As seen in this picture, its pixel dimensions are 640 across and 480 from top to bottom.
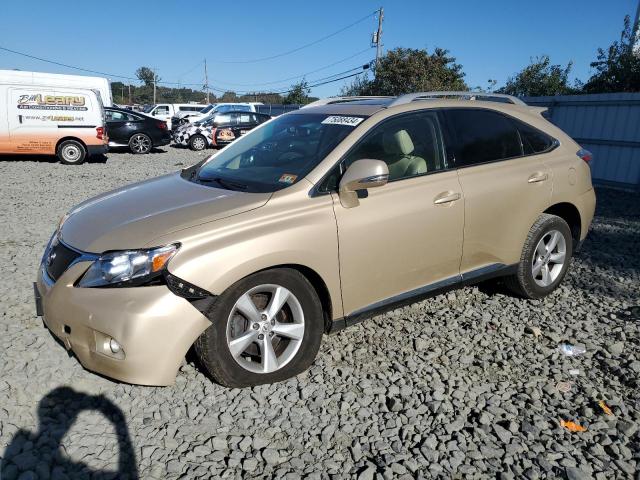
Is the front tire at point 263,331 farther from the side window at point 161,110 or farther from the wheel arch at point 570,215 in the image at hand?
the side window at point 161,110

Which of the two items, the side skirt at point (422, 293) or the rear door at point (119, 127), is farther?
the rear door at point (119, 127)

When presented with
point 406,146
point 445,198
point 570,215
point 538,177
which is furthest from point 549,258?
point 406,146

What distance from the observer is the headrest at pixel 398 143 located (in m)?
3.53

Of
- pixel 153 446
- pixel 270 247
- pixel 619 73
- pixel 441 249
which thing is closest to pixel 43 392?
pixel 153 446

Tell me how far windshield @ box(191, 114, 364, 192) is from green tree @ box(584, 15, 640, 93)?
14.9 m

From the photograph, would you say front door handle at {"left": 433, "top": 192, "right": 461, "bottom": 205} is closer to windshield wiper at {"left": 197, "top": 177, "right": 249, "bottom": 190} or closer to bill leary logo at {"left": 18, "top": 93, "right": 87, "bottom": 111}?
windshield wiper at {"left": 197, "top": 177, "right": 249, "bottom": 190}

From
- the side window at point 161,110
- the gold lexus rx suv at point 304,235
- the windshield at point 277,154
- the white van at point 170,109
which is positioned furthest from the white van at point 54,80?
the gold lexus rx suv at point 304,235

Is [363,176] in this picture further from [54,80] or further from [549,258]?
[54,80]

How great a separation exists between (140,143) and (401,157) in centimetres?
1518

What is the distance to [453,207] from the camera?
11.9 ft

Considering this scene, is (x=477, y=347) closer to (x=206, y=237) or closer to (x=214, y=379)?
(x=214, y=379)

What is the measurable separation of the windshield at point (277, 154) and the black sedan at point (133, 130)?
1395 cm

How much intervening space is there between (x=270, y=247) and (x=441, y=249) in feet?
4.54

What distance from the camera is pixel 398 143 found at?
3.59 metres
